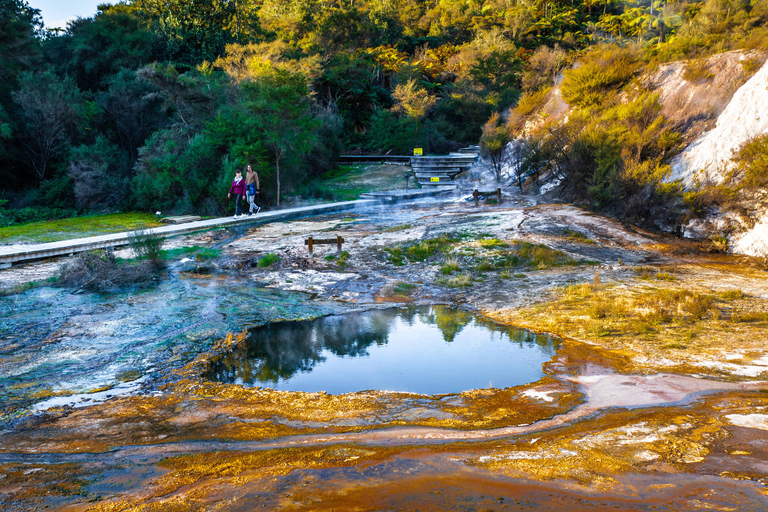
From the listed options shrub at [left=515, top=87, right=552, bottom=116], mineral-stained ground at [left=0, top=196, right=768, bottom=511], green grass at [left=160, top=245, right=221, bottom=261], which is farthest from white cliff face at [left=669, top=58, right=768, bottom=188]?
green grass at [left=160, top=245, right=221, bottom=261]

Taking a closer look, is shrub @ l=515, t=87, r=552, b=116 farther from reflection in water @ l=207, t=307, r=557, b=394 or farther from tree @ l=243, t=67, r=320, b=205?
reflection in water @ l=207, t=307, r=557, b=394

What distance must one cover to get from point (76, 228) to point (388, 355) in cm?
1118

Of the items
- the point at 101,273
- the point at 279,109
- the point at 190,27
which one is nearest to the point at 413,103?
the point at 190,27

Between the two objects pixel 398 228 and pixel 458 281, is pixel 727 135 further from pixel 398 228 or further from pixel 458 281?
pixel 458 281

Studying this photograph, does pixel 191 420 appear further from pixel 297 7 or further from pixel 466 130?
pixel 297 7

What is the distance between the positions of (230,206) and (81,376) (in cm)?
1116

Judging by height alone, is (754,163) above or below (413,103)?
below

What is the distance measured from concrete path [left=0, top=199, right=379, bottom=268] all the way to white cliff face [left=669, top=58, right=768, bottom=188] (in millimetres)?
10161

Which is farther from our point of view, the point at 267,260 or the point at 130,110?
the point at 130,110

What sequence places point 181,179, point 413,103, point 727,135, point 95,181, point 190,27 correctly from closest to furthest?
point 727,135, point 181,179, point 95,181, point 190,27, point 413,103

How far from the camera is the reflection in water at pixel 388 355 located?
17.4 feet

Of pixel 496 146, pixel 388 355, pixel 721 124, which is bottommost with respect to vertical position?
pixel 388 355

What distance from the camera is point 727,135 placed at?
1253 cm

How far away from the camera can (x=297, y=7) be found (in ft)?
115
